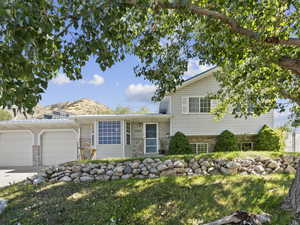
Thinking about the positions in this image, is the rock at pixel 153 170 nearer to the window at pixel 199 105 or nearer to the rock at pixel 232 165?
the rock at pixel 232 165

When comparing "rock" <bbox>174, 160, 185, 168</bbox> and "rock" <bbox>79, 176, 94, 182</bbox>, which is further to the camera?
"rock" <bbox>174, 160, 185, 168</bbox>

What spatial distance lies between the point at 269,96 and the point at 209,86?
518 centimetres

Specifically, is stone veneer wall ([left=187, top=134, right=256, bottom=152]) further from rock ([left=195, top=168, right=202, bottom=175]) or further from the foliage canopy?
rock ([left=195, top=168, right=202, bottom=175])

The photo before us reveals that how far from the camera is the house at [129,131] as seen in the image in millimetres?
11039

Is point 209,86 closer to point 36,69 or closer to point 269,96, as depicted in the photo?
point 269,96

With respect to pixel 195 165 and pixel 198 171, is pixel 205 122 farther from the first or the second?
pixel 198 171

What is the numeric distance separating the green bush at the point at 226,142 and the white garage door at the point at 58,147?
374 inches

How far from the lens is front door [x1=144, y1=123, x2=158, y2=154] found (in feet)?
38.3

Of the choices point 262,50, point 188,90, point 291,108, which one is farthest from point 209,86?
point 262,50

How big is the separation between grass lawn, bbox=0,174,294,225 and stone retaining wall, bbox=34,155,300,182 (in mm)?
477

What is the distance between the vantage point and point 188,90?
11414 millimetres

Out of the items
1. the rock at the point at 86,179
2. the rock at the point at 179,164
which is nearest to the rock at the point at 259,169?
the rock at the point at 179,164

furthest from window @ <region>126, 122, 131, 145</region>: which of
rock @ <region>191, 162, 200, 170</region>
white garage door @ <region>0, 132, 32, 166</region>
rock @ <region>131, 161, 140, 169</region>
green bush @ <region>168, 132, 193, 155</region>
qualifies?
white garage door @ <region>0, 132, 32, 166</region>

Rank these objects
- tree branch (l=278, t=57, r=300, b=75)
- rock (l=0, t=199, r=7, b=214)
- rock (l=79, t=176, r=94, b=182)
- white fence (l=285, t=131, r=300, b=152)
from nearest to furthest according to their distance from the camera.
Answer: tree branch (l=278, t=57, r=300, b=75) → rock (l=0, t=199, r=7, b=214) → rock (l=79, t=176, r=94, b=182) → white fence (l=285, t=131, r=300, b=152)
